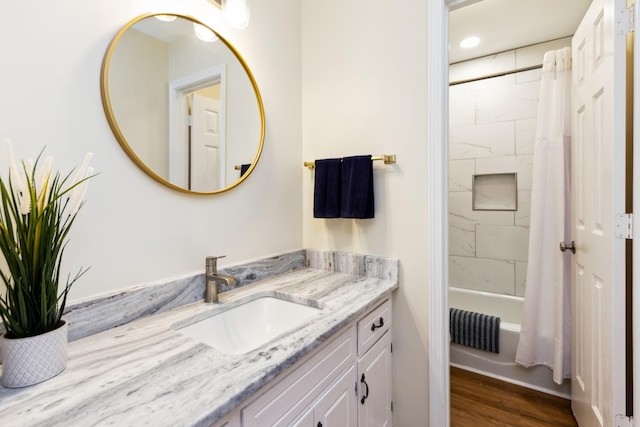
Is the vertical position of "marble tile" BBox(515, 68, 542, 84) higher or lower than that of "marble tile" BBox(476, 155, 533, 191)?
higher

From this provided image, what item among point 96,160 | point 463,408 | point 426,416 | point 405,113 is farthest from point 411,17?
point 463,408

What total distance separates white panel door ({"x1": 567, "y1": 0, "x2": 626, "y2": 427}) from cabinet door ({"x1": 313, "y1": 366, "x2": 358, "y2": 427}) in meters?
0.97

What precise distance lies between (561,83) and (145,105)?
240 cm

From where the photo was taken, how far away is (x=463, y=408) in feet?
5.83

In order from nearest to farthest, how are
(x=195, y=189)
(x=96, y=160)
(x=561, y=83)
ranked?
(x=96, y=160) → (x=195, y=189) → (x=561, y=83)

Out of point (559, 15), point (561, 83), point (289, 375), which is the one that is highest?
point (559, 15)

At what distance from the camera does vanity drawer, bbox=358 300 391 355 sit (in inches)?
46.0

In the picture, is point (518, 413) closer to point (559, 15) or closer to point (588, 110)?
point (588, 110)

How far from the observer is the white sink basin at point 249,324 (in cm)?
105

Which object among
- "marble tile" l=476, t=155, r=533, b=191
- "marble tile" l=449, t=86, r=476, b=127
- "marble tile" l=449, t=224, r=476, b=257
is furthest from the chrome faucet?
"marble tile" l=449, t=86, r=476, b=127

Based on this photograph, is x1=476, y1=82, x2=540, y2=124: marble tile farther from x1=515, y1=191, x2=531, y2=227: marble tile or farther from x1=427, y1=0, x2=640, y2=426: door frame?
x1=427, y1=0, x2=640, y2=426: door frame

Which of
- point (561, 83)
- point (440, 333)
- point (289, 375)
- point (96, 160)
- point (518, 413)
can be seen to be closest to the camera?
point (289, 375)

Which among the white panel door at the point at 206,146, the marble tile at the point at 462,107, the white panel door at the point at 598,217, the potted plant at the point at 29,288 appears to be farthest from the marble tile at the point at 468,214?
the potted plant at the point at 29,288

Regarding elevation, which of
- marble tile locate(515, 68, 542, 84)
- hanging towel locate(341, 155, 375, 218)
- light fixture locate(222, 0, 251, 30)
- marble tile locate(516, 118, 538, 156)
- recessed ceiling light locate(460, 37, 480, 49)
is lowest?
hanging towel locate(341, 155, 375, 218)
